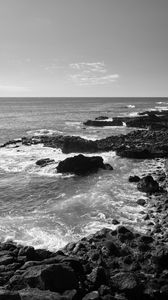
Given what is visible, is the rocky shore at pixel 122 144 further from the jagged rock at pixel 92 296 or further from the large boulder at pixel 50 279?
the jagged rock at pixel 92 296

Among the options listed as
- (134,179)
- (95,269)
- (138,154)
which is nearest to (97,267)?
(95,269)

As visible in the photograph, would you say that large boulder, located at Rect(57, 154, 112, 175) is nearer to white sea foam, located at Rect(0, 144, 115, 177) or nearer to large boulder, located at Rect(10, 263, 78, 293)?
white sea foam, located at Rect(0, 144, 115, 177)

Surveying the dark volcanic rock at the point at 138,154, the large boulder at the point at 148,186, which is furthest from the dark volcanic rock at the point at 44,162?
the large boulder at the point at 148,186

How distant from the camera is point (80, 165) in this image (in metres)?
39.9

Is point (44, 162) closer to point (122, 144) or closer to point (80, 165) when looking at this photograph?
point (80, 165)

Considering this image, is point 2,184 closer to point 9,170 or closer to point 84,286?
point 9,170

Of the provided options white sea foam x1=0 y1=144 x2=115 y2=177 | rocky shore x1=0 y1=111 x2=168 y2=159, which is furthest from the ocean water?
rocky shore x1=0 y1=111 x2=168 y2=159

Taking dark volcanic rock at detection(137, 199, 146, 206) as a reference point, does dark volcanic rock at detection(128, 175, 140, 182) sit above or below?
above

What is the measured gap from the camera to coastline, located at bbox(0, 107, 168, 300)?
14.3 m

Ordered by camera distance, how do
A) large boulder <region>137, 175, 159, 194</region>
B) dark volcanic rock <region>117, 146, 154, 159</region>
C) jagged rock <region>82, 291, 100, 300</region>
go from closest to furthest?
jagged rock <region>82, 291, 100, 300</region> < large boulder <region>137, 175, 159, 194</region> < dark volcanic rock <region>117, 146, 154, 159</region>

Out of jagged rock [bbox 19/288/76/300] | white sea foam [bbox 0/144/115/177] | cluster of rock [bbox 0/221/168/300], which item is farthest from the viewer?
white sea foam [bbox 0/144/115/177]

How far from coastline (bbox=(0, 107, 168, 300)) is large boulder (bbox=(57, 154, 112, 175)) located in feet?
48.2

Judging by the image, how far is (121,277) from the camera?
1540 centimetres

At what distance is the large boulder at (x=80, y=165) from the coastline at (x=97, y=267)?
14.7 metres
